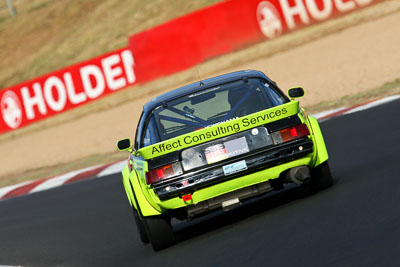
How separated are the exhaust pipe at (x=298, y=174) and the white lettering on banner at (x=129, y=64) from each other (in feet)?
62.9

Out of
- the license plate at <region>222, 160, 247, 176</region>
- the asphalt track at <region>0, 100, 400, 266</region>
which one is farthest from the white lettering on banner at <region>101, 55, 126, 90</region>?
the license plate at <region>222, 160, 247, 176</region>

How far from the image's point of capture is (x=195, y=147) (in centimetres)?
721

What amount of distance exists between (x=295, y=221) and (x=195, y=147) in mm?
989

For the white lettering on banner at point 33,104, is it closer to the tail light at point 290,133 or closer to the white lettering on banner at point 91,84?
the white lettering on banner at point 91,84

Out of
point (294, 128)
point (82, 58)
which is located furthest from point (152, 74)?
point (294, 128)

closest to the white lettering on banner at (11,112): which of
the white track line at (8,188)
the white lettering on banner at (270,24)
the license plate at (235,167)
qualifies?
the white lettering on banner at (270,24)

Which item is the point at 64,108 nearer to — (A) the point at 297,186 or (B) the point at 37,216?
(B) the point at 37,216

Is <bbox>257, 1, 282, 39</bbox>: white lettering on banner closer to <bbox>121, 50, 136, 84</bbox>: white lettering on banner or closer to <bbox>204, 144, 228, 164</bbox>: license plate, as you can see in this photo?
<bbox>121, 50, 136, 84</bbox>: white lettering on banner

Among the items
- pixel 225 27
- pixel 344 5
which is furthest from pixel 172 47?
pixel 344 5

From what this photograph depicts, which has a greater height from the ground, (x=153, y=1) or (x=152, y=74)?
(x=153, y=1)

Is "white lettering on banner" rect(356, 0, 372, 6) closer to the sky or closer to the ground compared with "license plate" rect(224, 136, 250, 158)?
closer to the sky

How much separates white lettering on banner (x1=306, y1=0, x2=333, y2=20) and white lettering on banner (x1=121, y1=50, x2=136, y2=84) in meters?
5.26

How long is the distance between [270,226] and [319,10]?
19.4 metres

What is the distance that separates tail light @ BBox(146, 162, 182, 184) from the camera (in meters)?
7.19
